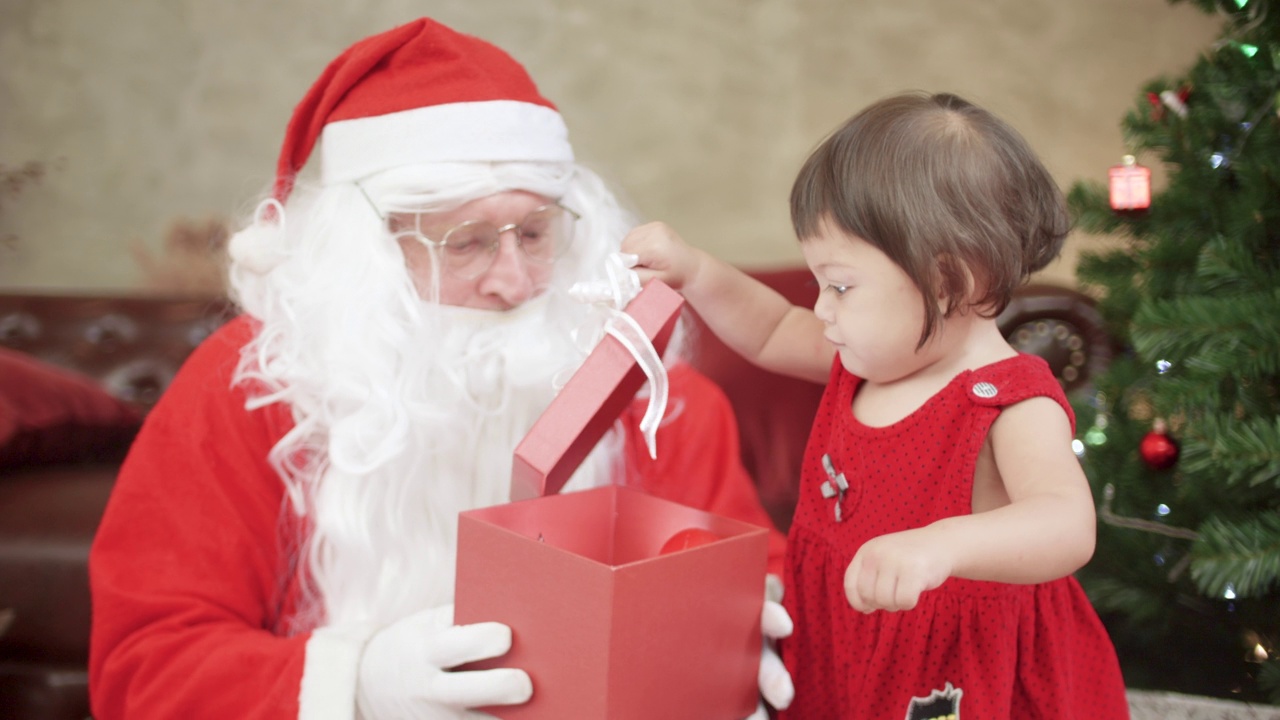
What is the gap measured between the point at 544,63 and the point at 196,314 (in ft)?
4.81

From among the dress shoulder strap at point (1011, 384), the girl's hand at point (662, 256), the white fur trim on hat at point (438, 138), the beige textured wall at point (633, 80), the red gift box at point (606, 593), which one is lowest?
the red gift box at point (606, 593)

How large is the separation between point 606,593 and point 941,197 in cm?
52

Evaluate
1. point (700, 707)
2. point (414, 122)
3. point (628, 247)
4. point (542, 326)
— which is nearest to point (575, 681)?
point (700, 707)

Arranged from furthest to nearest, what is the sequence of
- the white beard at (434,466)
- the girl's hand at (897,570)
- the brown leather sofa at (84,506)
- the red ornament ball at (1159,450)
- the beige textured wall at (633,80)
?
the beige textured wall at (633,80)
the brown leather sofa at (84,506)
the red ornament ball at (1159,450)
the white beard at (434,466)
the girl's hand at (897,570)

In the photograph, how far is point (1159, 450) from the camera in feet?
5.93

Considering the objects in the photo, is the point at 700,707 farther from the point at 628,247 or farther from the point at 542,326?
the point at 542,326

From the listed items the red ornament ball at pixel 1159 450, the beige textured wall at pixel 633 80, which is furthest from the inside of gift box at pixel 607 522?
the beige textured wall at pixel 633 80

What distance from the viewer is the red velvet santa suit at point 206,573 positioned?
1318 millimetres

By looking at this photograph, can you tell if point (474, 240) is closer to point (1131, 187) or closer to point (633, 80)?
point (1131, 187)

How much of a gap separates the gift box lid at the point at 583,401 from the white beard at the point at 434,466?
299 millimetres

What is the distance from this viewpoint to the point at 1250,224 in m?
1.64

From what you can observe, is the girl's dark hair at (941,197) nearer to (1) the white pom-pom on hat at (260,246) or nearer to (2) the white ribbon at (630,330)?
(2) the white ribbon at (630,330)

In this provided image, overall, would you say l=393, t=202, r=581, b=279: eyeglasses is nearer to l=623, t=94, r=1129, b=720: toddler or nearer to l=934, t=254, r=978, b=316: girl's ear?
l=623, t=94, r=1129, b=720: toddler

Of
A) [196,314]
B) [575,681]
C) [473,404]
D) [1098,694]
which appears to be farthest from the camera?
[196,314]
